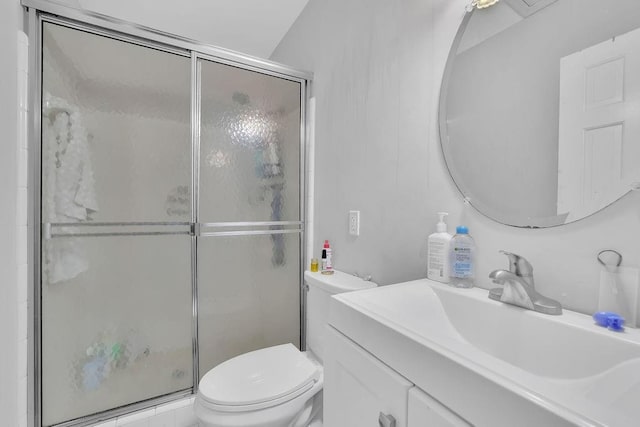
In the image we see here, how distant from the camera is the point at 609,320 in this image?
511 mm

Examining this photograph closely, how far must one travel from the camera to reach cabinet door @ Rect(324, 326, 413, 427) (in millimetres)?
501

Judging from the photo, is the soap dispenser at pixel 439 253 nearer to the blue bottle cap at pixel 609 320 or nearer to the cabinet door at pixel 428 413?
the blue bottle cap at pixel 609 320

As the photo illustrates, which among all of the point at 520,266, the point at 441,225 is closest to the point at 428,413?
the point at 520,266

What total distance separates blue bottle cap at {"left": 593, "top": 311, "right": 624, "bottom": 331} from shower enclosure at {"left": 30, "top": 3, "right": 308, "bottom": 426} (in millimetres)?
1392

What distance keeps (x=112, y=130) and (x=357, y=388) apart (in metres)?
1.47

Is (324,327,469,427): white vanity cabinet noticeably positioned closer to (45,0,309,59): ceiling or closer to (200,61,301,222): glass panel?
(200,61,301,222): glass panel

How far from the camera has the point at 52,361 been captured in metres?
1.20

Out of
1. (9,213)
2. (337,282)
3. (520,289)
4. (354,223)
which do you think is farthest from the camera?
(354,223)

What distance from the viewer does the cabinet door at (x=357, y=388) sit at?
501mm

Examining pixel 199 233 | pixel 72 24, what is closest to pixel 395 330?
pixel 199 233

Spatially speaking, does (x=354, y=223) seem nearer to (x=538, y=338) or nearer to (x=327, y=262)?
(x=327, y=262)

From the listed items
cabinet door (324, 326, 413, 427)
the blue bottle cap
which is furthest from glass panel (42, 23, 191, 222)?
the blue bottle cap

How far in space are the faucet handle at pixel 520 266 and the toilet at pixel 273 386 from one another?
577mm

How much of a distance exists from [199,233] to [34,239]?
630mm
